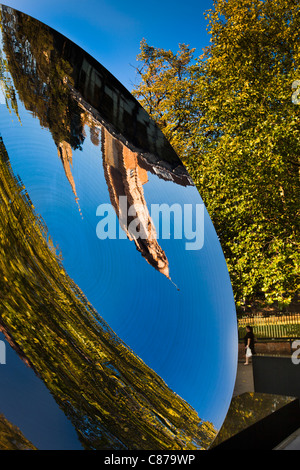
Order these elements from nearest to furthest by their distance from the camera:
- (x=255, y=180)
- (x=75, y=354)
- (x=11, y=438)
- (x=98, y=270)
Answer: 1. (x=11, y=438)
2. (x=75, y=354)
3. (x=98, y=270)
4. (x=255, y=180)

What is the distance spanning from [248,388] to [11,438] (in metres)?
8.49

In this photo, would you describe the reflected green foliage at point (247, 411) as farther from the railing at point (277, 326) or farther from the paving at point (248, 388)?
the railing at point (277, 326)

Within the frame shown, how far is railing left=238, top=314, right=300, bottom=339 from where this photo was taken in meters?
19.7

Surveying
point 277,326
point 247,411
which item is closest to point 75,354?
point 247,411

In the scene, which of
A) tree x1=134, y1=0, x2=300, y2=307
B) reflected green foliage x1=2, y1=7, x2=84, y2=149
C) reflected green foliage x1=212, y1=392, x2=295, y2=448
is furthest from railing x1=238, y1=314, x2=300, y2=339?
reflected green foliage x1=2, y1=7, x2=84, y2=149

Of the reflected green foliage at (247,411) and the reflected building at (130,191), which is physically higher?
the reflected building at (130,191)

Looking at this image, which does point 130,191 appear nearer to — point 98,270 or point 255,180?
point 98,270

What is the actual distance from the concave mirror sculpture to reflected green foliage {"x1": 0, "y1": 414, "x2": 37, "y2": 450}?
0.34 ft

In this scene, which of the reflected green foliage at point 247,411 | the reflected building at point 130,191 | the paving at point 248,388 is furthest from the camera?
the paving at point 248,388

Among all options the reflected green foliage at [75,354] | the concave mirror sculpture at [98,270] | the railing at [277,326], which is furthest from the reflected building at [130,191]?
the railing at [277,326]

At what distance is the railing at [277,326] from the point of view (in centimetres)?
1965

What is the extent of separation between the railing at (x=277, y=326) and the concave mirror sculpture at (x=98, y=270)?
55.4ft

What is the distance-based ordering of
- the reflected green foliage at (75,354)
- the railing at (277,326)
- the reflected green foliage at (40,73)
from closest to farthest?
the reflected green foliage at (75,354) → the reflected green foliage at (40,73) → the railing at (277,326)

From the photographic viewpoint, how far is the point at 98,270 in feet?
12.0
